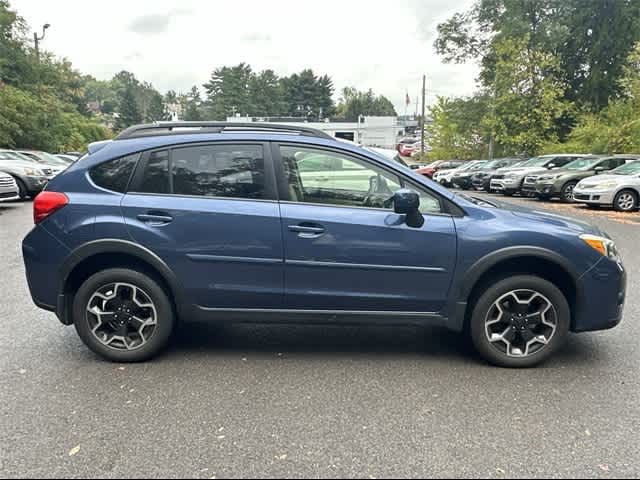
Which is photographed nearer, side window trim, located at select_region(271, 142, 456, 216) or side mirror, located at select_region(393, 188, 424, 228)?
side mirror, located at select_region(393, 188, 424, 228)

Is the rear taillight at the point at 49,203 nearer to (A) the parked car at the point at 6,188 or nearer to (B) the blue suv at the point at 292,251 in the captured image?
(B) the blue suv at the point at 292,251

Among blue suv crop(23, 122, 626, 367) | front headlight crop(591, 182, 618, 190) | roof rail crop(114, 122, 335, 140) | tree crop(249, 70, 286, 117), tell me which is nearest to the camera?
blue suv crop(23, 122, 626, 367)

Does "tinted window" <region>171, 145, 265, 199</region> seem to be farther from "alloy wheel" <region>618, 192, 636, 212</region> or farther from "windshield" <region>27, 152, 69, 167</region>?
"windshield" <region>27, 152, 69, 167</region>

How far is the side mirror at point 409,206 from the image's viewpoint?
11.8ft

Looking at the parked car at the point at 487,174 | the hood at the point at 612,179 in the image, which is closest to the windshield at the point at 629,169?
the hood at the point at 612,179

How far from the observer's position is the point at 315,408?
3201 millimetres

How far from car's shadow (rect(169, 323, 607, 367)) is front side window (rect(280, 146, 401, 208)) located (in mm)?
1225

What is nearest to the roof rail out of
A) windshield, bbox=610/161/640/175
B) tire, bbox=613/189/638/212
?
tire, bbox=613/189/638/212

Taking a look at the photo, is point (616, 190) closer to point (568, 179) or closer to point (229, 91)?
point (568, 179)

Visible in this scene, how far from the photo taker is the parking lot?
2650 millimetres

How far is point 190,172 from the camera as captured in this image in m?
3.88

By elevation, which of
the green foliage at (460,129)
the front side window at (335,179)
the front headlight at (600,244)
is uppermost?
the green foliage at (460,129)

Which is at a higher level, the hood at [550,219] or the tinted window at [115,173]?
the tinted window at [115,173]

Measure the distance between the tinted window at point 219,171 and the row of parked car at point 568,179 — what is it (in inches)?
504
